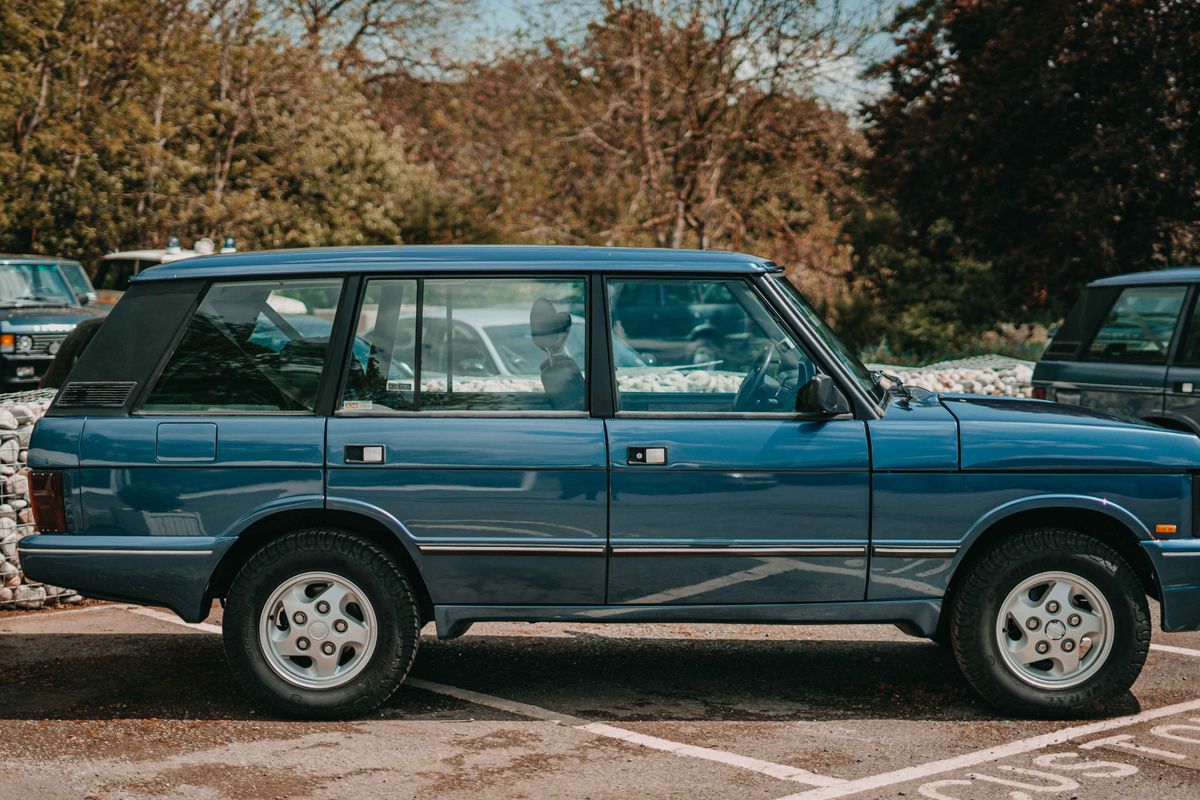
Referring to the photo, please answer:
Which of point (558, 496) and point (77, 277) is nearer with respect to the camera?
point (558, 496)

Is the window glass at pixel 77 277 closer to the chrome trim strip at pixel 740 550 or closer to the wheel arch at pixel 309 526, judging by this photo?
the wheel arch at pixel 309 526

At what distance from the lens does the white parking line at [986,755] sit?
16.1 ft

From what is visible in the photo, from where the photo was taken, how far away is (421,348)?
5.82 m

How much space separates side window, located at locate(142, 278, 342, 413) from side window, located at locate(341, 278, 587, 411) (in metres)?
0.18

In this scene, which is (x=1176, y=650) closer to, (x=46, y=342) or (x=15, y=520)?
(x=15, y=520)

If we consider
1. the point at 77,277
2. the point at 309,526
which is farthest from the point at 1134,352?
the point at 77,277

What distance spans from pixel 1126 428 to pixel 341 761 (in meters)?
3.37

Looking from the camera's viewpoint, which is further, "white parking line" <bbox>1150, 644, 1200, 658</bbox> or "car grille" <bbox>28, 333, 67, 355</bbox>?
"car grille" <bbox>28, 333, 67, 355</bbox>

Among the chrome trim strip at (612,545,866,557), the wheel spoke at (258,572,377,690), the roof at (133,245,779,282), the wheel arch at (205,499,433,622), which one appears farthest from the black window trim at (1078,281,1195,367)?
the wheel spoke at (258,572,377,690)

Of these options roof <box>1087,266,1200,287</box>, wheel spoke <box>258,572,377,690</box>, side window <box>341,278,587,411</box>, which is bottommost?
wheel spoke <box>258,572,377,690</box>

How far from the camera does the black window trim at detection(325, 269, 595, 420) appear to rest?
18.9 feet

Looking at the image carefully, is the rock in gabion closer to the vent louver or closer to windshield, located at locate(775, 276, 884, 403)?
the vent louver

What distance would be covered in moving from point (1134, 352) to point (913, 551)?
474 centimetres

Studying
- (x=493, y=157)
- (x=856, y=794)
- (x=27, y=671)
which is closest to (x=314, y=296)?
(x=27, y=671)
